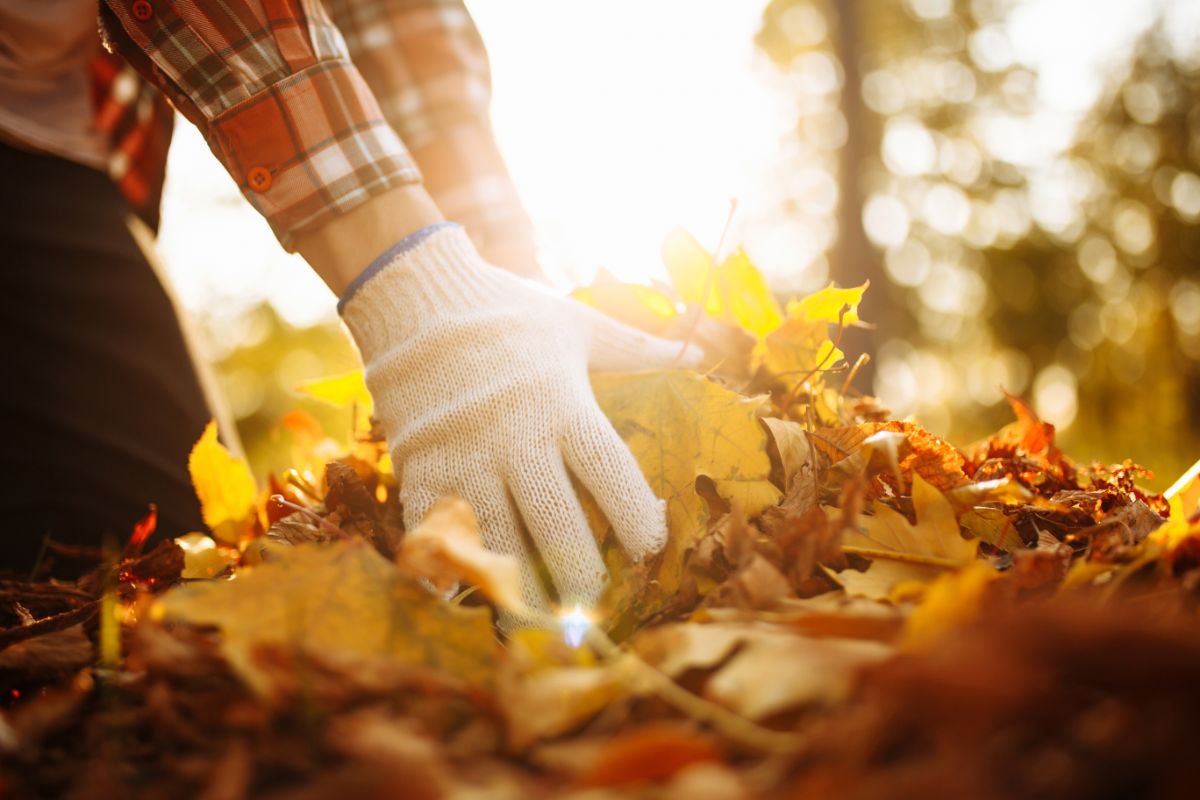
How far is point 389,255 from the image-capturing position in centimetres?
115

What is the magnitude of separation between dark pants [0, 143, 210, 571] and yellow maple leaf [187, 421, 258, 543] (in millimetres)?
761

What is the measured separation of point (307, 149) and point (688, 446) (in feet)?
2.40

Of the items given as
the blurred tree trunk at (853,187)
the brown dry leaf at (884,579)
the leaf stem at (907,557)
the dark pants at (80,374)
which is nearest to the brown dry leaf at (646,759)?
the brown dry leaf at (884,579)

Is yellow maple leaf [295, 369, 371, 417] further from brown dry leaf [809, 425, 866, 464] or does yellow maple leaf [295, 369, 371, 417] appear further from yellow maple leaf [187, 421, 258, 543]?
brown dry leaf [809, 425, 866, 464]

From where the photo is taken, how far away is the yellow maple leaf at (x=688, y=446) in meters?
0.94

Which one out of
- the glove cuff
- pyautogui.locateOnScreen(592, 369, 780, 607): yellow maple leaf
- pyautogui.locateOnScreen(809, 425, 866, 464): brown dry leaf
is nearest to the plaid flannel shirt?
the glove cuff

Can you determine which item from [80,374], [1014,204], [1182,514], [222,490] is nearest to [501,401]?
[222,490]

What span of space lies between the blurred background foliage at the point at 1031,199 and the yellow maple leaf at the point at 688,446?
8641 mm

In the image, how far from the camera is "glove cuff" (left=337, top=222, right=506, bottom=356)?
1.15 m

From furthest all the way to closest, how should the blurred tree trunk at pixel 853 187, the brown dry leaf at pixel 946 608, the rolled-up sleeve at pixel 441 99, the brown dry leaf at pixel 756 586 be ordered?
1. the blurred tree trunk at pixel 853 187
2. the rolled-up sleeve at pixel 441 99
3. the brown dry leaf at pixel 756 586
4. the brown dry leaf at pixel 946 608

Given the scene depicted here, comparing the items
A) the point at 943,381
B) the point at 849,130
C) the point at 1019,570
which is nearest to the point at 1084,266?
the point at 943,381

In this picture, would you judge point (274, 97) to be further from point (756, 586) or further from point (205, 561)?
point (756, 586)

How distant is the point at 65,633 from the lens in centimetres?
79

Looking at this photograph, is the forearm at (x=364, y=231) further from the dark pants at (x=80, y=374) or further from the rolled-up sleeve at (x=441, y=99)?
the dark pants at (x=80, y=374)
